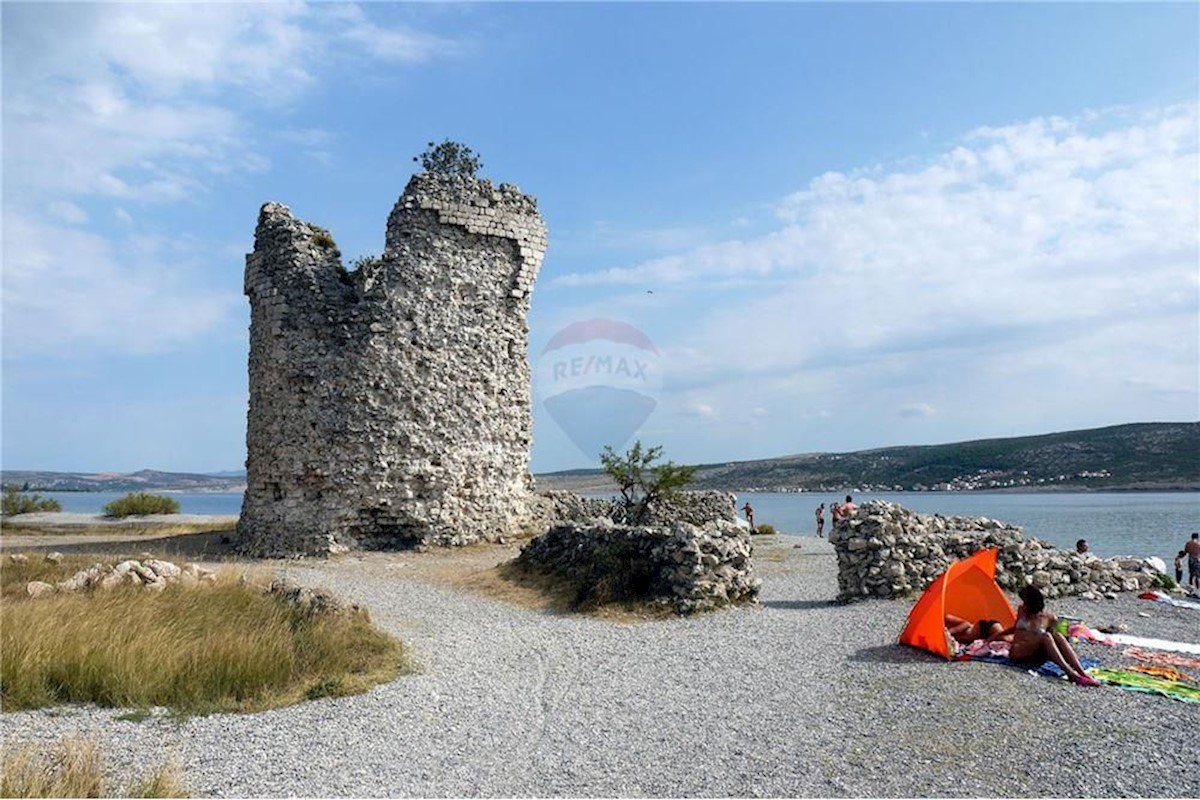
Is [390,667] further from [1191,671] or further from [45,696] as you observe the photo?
[1191,671]

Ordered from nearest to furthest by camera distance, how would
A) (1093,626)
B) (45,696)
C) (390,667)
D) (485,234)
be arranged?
(45,696), (390,667), (1093,626), (485,234)

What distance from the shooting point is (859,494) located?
77688 mm

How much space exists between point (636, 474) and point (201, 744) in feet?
45.9

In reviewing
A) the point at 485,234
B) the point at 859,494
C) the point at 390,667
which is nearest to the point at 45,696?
the point at 390,667

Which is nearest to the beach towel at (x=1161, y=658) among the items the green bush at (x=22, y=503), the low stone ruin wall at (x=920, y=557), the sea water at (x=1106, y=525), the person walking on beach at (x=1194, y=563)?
the low stone ruin wall at (x=920, y=557)

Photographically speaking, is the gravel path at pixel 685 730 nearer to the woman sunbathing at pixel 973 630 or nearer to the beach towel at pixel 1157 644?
the woman sunbathing at pixel 973 630

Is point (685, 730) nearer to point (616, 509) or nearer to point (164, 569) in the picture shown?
point (164, 569)

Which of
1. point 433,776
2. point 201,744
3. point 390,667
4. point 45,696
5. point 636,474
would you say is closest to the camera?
point 433,776

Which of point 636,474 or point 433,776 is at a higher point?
point 636,474

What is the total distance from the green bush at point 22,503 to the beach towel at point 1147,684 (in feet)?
129

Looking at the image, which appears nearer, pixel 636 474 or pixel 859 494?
pixel 636 474

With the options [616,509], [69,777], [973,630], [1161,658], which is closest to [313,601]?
[69,777]

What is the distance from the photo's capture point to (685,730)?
621 cm

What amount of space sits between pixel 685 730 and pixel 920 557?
7.45m
